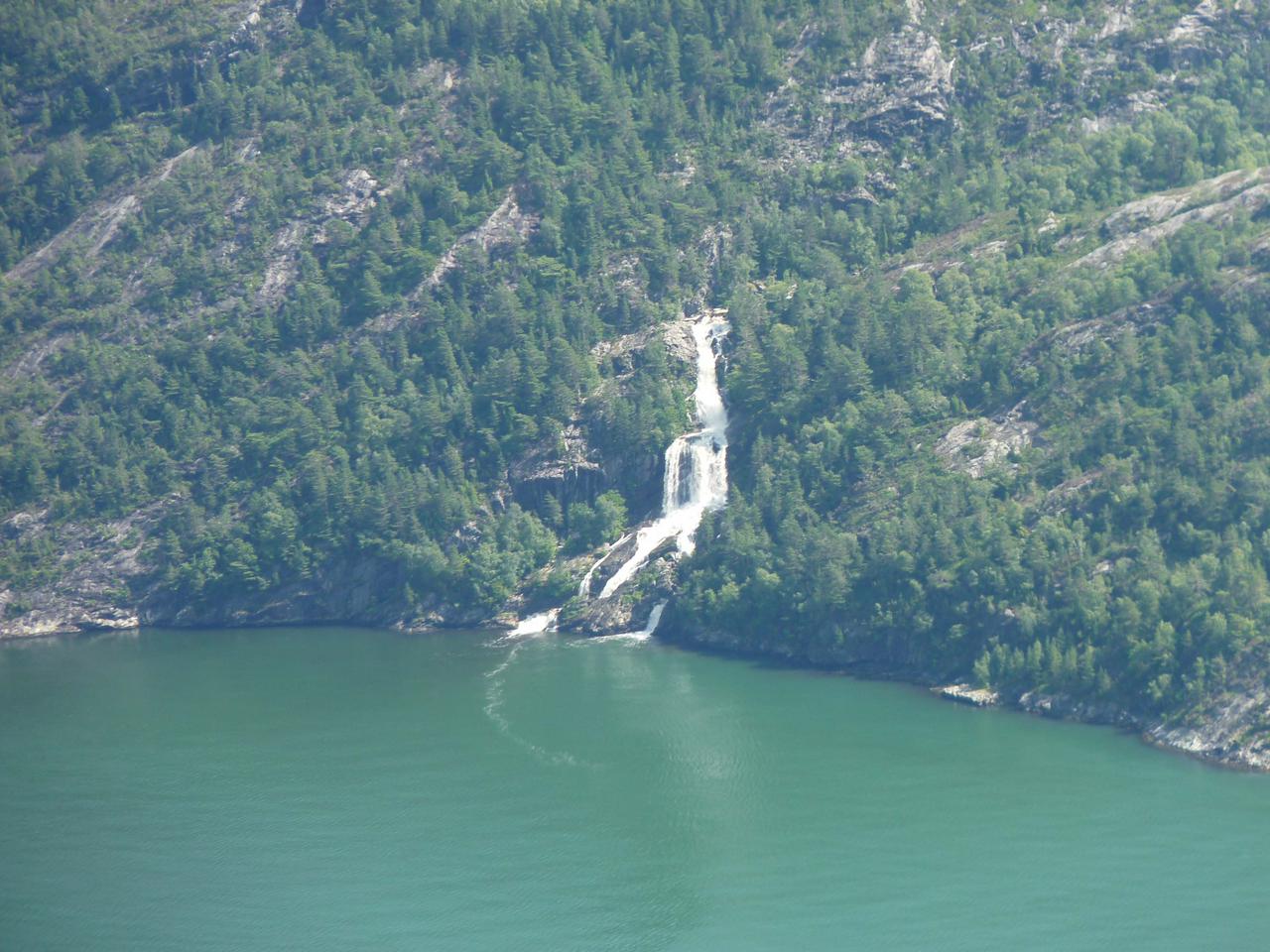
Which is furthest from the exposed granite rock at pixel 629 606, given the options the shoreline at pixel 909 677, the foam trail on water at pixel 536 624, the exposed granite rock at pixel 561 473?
the exposed granite rock at pixel 561 473

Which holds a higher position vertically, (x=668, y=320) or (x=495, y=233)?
(x=495, y=233)

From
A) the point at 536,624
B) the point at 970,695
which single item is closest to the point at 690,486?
the point at 536,624

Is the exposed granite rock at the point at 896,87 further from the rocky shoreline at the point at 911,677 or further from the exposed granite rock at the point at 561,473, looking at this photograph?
the rocky shoreline at the point at 911,677

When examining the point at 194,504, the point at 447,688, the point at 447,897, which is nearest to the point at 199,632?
the point at 194,504

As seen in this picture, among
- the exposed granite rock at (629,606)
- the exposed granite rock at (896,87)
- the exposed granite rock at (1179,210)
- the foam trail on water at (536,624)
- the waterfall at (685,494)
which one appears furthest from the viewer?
the exposed granite rock at (896,87)

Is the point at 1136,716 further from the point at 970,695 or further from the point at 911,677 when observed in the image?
the point at 911,677

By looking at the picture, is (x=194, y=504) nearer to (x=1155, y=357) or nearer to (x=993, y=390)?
(x=993, y=390)
